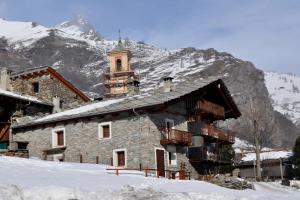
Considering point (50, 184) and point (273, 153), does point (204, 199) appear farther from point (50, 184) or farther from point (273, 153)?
point (273, 153)

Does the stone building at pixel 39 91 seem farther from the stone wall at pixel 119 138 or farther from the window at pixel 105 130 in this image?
the window at pixel 105 130

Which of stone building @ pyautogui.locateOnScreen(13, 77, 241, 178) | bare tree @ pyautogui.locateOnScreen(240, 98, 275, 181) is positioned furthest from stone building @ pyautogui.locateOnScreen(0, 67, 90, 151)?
bare tree @ pyautogui.locateOnScreen(240, 98, 275, 181)

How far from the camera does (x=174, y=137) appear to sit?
3619cm

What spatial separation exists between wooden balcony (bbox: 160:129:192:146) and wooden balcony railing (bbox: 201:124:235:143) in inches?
95.4

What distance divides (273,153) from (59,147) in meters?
37.4

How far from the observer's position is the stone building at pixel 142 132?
116 ft

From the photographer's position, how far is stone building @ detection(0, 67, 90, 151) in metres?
43.8

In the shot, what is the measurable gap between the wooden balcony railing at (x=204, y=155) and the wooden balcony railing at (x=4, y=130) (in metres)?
13.0

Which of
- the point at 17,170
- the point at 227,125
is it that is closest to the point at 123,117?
the point at 17,170

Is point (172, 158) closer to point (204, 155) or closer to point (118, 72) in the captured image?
point (204, 155)

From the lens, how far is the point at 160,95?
122 feet

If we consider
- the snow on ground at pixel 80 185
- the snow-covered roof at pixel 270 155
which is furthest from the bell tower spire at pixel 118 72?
the snow on ground at pixel 80 185

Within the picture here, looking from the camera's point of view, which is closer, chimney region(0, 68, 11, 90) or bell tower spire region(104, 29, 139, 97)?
chimney region(0, 68, 11, 90)

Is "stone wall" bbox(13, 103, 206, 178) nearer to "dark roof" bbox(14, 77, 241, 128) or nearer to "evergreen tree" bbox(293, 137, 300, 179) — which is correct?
"dark roof" bbox(14, 77, 241, 128)
